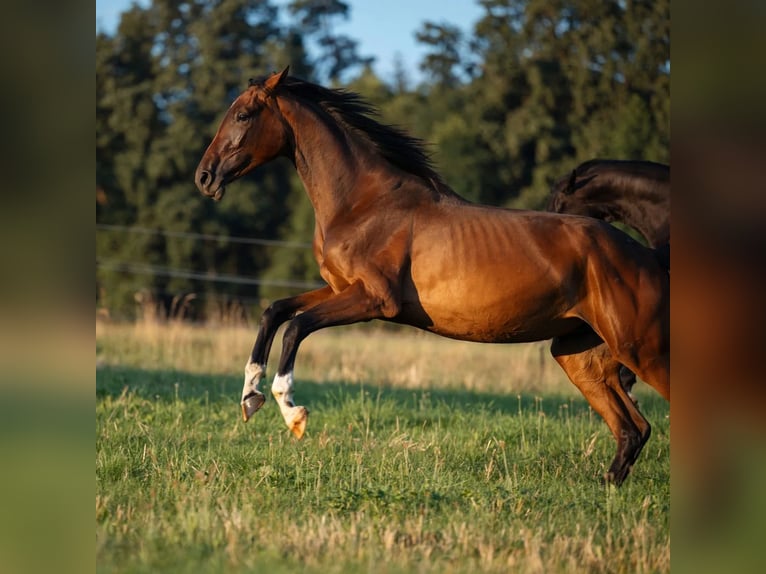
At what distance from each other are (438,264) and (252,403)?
4.74ft

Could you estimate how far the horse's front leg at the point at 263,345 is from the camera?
217 inches

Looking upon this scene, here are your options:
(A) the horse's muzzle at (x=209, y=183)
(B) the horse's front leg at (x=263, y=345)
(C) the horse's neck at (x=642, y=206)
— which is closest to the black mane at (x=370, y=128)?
(A) the horse's muzzle at (x=209, y=183)

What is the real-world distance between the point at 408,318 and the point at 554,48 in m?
23.8

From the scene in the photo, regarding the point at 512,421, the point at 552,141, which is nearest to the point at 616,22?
the point at 552,141

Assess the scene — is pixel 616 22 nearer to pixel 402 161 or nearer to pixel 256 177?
pixel 256 177

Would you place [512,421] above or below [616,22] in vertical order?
below

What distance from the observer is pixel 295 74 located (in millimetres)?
29734

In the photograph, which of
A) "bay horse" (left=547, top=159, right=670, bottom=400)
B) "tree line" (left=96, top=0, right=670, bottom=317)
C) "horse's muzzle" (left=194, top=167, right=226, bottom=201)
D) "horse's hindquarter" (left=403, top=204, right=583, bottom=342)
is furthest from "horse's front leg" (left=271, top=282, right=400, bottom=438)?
"tree line" (left=96, top=0, right=670, bottom=317)

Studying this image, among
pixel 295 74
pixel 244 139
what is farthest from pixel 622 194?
pixel 295 74

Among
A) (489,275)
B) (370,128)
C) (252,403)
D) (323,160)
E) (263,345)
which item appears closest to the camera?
(252,403)

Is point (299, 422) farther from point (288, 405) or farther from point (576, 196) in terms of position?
point (576, 196)

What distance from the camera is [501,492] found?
17.9 ft

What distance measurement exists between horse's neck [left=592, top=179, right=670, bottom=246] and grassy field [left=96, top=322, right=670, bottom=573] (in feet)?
5.70
